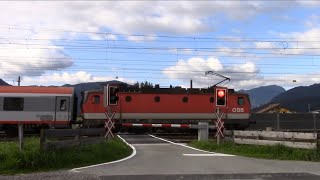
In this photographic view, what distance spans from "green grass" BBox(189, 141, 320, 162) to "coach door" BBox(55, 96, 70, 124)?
1451cm

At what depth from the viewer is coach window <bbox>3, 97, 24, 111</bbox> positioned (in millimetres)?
34344

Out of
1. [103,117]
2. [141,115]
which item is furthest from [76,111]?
[141,115]

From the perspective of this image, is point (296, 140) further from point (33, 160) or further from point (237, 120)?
point (237, 120)

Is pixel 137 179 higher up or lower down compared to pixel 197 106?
lower down

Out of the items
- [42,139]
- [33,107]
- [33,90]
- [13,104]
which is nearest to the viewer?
[42,139]

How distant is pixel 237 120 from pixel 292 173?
1005 inches

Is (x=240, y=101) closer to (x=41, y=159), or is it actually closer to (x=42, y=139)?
(x=42, y=139)

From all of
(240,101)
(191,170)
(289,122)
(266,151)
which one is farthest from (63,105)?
(191,170)

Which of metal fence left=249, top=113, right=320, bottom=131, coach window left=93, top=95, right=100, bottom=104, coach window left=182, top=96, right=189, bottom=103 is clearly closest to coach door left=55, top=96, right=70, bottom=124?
coach window left=93, top=95, right=100, bottom=104

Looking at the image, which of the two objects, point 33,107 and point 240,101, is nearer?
point 33,107

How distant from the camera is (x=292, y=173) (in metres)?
13.5

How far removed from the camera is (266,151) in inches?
781

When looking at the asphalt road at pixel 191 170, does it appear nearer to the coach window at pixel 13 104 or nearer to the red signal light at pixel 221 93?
the red signal light at pixel 221 93

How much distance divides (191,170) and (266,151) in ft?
21.3
